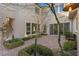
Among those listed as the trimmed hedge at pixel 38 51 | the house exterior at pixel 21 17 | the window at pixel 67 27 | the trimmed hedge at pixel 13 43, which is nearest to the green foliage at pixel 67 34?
the window at pixel 67 27

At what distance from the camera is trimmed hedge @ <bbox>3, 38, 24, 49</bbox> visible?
216 centimetres

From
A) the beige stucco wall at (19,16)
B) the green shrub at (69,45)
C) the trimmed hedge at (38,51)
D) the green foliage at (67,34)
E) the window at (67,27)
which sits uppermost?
the beige stucco wall at (19,16)

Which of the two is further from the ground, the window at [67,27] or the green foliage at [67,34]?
the window at [67,27]

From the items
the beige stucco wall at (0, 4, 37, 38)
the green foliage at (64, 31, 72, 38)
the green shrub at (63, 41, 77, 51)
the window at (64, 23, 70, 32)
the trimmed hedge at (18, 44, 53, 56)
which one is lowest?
the trimmed hedge at (18, 44, 53, 56)

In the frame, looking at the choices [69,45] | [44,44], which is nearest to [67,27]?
[69,45]

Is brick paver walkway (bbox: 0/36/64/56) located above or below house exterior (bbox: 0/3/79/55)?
below

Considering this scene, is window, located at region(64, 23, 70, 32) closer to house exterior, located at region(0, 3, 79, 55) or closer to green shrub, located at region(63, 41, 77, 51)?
house exterior, located at region(0, 3, 79, 55)

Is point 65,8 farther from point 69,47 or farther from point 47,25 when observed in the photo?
point 69,47

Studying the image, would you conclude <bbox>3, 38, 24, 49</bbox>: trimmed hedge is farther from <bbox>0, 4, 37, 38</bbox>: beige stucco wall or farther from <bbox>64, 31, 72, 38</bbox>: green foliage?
<bbox>64, 31, 72, 38</bbox>: green foliage

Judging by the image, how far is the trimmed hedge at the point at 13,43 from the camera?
216 cm

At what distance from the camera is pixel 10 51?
2.16 m

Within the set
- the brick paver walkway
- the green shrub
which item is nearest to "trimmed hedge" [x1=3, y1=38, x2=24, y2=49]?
the brick paver walkway

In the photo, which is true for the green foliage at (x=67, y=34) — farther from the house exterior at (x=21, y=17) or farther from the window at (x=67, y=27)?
the house exterior at (x=21, y=17)

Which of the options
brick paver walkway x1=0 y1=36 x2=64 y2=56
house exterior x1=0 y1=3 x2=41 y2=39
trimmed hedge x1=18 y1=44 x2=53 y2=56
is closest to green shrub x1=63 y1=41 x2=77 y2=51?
brick paver walkway x1=0 y1=36 x2=64 y2=56
